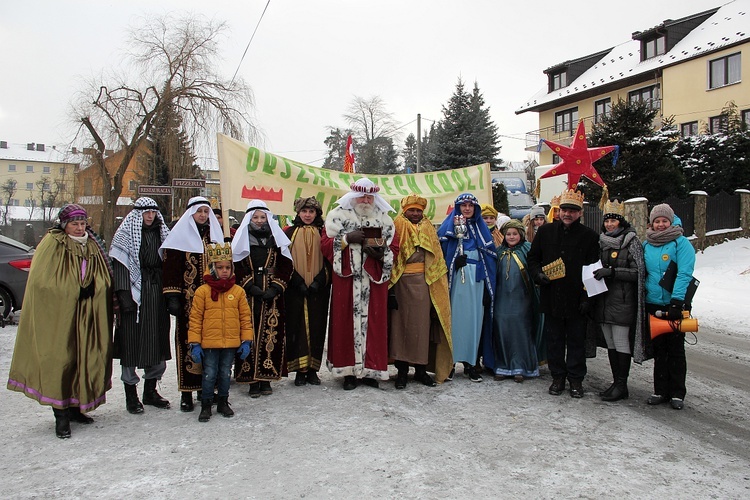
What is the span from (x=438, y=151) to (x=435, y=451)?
95.1 ft

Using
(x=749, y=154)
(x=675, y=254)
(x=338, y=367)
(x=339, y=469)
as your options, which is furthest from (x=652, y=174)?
(x=339, y=469)

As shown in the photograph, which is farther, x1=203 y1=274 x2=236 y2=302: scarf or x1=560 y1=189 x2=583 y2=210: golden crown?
x1=560 y1=189 x2=583 y2=210: golden crown

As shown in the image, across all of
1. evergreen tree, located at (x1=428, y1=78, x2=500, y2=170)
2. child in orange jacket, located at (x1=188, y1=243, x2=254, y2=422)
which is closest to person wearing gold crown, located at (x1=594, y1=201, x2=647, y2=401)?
child in orange jacket, located at (x1=188, y1=243, x2=254, y2=422)

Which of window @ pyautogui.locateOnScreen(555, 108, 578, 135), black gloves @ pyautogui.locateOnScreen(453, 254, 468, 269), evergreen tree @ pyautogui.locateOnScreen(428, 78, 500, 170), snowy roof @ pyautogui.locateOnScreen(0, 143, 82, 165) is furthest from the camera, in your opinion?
snowy roof @ pyautogui.locateOnScreen(0, 143, 82, 165)

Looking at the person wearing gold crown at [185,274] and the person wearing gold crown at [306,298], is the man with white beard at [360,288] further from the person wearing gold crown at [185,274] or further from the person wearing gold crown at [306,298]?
the person wearing gold crown at [185,274]

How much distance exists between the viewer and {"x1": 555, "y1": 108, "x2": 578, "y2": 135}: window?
120 feet

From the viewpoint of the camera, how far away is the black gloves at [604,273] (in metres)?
5.11

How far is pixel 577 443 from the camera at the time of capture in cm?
417

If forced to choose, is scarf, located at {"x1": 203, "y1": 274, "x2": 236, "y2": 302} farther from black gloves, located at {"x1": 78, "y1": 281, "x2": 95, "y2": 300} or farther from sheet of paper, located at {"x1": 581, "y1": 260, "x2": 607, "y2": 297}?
sheet of paper, located at {"x1": 581, "y1": 260, "x2": 607, "y2": 297}

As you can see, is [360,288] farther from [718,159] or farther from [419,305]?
[718,159]

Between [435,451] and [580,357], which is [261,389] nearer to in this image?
[435,451]

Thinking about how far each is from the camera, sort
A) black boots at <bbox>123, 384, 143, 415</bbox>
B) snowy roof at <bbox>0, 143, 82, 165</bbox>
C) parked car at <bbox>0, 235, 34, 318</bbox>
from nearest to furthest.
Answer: black boots at <bbox>123, 384, 143, 415</bbox> < parked car at <bbox>0, 235, 34, 318</bbox> < snowy roof at <bbox>0, 143, 82, 165</bbox>

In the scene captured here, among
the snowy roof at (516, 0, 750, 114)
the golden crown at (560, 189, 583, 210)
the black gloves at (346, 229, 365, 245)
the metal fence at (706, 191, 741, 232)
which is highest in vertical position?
the snowy roof at (516, 0, 750, 114)

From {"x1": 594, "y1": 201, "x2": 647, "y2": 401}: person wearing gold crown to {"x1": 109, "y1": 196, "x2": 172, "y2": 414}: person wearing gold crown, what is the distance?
391cm
